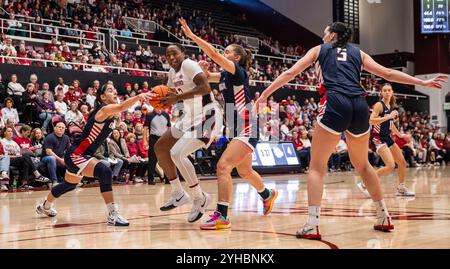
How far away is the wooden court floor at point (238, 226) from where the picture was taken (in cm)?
474

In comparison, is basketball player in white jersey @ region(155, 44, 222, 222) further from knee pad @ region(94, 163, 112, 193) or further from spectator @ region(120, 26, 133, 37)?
spectator @ region(120, 26, 133, 37)

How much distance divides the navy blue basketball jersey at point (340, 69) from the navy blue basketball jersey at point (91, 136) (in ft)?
8.61

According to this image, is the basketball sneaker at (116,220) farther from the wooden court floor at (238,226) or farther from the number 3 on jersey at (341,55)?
the number 3 on jersey at (341,55)

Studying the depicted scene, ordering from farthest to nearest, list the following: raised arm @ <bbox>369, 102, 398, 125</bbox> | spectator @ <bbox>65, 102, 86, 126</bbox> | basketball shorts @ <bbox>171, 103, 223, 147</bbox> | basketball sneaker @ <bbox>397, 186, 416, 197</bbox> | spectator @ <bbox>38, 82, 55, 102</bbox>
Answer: spectator @ <bbox>38, 82, 55, 102</bbox>, spectator @ <bbox>65, 102, 86, 126</bbox>, basketball sneaker @ <bbox>397, 186, 416, 197</bbox>, raised arm @ <bbox>369, 102, 398, 125</bbox>, basketball shorts @ <bbox>171, 103, 223, 147</bbox>

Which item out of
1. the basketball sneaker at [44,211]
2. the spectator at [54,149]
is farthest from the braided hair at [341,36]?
the spectator at [54,149]

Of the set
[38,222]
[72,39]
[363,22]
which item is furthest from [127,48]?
[363,22]

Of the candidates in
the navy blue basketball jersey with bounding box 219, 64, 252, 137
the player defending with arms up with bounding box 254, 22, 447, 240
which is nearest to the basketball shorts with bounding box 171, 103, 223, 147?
the navy blue basketball jersey with bounding box 219, 64, 252, 137

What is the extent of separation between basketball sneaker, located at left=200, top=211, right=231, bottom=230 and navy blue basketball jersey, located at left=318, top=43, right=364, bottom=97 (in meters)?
1.69

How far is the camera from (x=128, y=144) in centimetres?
1476

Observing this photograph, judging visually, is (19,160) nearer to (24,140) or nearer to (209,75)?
(24,140)

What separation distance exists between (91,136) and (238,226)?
1993 mm

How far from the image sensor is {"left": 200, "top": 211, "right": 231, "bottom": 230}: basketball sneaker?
561 centimetres

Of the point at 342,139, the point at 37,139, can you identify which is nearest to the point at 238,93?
the point at 37,139
